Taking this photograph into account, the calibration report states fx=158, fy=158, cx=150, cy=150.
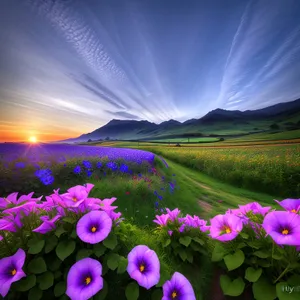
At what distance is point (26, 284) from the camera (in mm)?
834

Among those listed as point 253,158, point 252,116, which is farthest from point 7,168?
point 252,116

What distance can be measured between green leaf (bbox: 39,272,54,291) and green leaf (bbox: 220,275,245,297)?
1.04m

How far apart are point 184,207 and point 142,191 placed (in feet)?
4.10

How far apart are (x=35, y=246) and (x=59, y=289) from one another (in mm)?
270

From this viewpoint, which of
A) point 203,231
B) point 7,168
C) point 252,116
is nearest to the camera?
point 203,231

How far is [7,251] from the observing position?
983mm

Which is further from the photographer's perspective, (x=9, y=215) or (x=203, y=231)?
(x=203, y=231)

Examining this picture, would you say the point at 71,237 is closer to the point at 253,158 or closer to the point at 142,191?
the point at 142,191

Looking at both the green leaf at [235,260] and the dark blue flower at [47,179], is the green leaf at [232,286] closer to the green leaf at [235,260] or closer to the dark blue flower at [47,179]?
the green leaf at [235,260]

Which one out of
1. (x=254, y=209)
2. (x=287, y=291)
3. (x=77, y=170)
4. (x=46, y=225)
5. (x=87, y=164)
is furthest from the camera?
(x=87, y=164)

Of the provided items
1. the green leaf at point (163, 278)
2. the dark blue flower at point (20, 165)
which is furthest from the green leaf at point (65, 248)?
the dark blue flower at point (20, 165)

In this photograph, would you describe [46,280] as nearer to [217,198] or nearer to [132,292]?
[132,292]

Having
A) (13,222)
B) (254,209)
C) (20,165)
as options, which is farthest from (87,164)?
(254,209)

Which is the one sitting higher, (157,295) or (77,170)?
(77,170)
